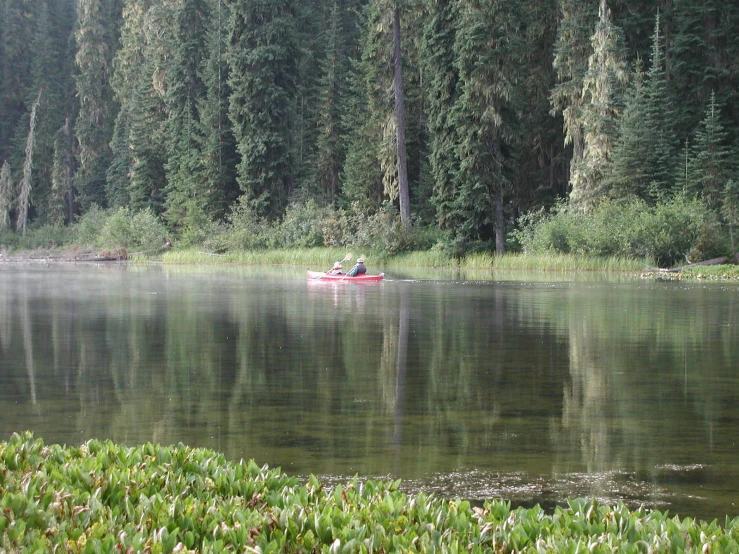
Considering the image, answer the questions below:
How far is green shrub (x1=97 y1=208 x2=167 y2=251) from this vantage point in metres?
66.6

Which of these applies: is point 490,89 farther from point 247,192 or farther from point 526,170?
point 247,192

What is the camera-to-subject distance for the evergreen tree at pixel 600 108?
4634cm

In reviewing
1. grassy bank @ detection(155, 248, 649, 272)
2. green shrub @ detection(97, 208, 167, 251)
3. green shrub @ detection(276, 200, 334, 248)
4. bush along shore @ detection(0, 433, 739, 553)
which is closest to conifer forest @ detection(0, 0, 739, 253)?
green shrub @ detection(276, 200, 334, 248)

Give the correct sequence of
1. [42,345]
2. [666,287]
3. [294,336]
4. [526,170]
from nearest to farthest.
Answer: [42,345] → [294,336] → [666,287] → [526,170]

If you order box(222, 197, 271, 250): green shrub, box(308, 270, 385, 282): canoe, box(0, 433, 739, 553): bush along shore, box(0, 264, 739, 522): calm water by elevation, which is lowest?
box(308, 270, 385, 282): canoe

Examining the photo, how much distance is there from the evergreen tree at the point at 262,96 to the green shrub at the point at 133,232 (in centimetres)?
825

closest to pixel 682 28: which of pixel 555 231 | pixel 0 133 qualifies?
pixel 555 231

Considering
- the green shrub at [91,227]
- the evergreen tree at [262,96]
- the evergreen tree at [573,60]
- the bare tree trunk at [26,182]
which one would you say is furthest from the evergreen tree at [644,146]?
the bare tree trunk at [26,182]

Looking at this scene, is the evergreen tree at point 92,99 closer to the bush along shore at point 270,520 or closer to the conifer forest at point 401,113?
the conifer forest at point 401,113

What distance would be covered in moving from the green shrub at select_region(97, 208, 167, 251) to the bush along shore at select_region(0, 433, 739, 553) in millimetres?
62315

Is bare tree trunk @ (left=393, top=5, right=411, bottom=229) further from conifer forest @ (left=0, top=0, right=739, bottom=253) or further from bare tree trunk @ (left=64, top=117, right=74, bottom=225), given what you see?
bare tree trunk @ (left=64, top=117, right=74, bottom=225)

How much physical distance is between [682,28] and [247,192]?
91.8 feet

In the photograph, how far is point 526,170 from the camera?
183 feet

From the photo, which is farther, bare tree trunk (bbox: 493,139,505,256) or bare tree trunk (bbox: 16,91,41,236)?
bare tree trunk (bbox: 16,91,41,236)
